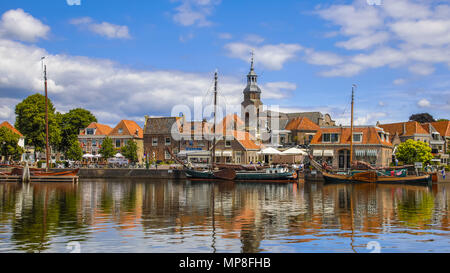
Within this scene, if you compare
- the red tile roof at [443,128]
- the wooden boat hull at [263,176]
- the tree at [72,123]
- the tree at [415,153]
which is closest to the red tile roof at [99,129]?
the tree at [72,123]

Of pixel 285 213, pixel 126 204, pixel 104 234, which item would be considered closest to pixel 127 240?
pixel 104 234

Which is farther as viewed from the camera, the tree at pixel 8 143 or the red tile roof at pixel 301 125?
the red tile roof at pixel 301 125

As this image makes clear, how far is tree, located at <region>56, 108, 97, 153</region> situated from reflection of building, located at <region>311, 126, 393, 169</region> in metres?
52.3

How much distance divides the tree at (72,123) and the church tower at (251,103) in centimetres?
3625

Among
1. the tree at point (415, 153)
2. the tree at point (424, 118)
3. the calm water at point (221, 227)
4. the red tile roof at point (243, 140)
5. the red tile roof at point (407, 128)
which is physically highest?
the tree at point (424, 118)

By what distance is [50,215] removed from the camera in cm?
2402

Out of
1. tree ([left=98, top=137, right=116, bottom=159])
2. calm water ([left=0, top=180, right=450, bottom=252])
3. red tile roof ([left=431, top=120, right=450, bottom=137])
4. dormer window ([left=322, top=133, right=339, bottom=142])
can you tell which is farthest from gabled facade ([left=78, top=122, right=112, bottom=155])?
red tile roof ([left=431, top=120, right=450, bottom=137])

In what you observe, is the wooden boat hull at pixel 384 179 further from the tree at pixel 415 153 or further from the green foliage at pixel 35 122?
the green foliage at pixel 35 122

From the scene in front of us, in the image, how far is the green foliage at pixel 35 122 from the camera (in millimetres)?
74969

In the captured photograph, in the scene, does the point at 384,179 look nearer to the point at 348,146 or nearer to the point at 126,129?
the point at 348,146

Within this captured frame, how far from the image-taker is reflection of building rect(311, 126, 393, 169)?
6975 centimetres

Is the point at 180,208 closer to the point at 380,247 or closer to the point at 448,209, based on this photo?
the point at 380,247

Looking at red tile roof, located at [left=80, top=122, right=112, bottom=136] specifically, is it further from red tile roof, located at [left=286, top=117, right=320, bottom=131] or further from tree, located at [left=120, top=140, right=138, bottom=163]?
red tile roof, located at [left=286, top=117, right=320, bottom=131]
